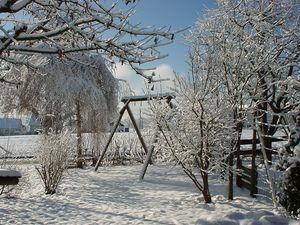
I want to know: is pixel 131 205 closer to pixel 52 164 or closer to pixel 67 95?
pixel 52 164

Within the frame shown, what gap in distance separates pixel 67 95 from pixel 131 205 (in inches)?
329

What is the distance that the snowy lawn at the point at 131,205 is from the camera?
634cm

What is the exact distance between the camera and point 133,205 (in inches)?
304

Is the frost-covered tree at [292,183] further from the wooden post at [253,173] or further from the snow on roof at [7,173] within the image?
the snow on roof at [7,173]

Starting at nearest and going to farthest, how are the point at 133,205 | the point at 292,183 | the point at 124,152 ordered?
the point at 292,183, the point at 133,205, the point at 124,152

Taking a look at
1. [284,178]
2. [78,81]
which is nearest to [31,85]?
[78,81]

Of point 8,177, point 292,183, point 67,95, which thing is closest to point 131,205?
point 292,183

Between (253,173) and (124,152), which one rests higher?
(124,152)

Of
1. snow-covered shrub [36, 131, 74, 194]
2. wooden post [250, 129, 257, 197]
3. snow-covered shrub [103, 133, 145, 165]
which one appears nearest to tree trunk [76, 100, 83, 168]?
snow-covered shrub [103, 133, 145, 165]

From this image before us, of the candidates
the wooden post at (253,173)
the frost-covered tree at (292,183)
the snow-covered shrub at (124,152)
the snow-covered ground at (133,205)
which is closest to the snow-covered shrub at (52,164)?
the snow-covered ground at (133,205)

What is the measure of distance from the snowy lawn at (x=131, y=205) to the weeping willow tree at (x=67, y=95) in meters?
4.78

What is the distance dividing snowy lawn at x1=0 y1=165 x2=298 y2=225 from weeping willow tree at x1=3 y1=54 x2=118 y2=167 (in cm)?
478

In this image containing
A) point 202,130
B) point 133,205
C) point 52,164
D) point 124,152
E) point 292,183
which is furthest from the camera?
point 124,152

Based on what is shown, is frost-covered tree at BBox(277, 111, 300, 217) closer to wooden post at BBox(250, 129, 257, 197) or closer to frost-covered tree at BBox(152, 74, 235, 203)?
frost-covered tree at BBox(152, 74, 235, 203)
